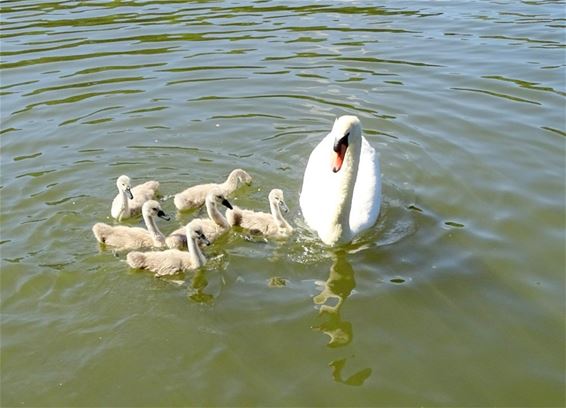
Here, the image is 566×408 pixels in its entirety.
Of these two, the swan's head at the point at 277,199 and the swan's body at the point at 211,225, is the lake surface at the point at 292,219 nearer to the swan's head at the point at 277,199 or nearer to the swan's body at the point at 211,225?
the swan's body at the point at 211,225

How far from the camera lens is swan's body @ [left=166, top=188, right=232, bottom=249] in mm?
7934

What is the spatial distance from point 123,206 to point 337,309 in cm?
306

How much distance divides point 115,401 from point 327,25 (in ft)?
40.9

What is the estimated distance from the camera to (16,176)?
9.52m

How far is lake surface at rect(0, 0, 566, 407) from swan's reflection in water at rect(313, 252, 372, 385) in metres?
0.02

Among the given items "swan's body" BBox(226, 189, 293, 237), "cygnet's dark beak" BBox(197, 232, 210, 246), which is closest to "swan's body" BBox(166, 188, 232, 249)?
"swan's body" BBox(226, 189, 293, 237)

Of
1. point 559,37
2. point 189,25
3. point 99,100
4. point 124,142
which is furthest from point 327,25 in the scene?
point 124,142

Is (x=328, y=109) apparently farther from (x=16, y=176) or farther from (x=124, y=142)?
(x=16, y=176)

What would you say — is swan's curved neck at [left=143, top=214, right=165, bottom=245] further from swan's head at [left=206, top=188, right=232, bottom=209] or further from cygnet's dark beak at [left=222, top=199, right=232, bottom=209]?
cygnet's dark beak at [left=222, top=199, right=232, bottom=209]

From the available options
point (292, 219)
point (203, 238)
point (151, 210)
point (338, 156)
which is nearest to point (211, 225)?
point (203, 238)

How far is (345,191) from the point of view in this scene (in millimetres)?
7703

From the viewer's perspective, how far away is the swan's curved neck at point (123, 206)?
8299mm

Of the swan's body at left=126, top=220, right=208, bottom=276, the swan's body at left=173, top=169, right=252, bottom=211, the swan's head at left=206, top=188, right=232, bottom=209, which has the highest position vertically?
the swan's head at left=206, top=188, right=232, bottom=209

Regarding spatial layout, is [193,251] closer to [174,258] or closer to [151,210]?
[174,258]
